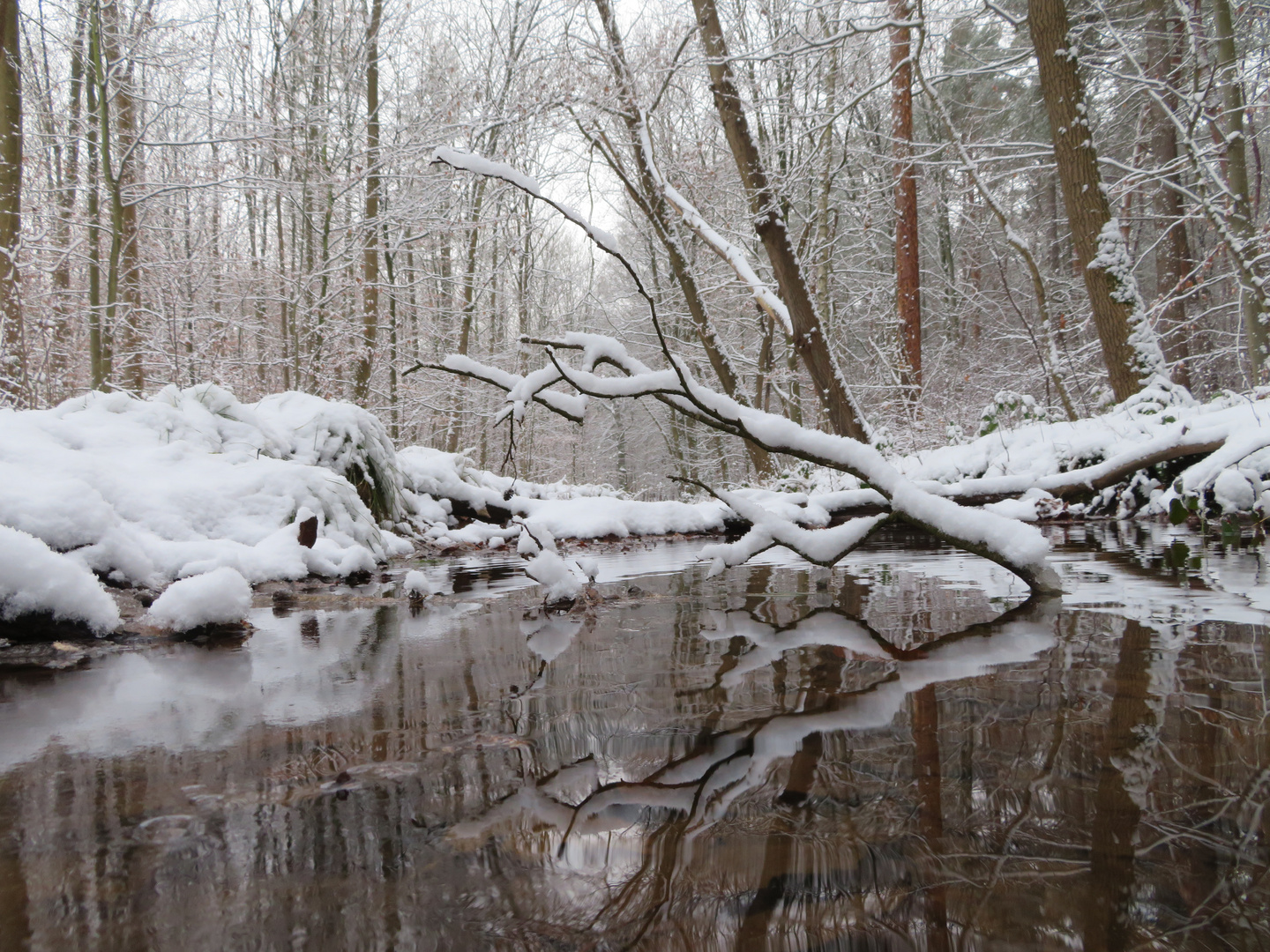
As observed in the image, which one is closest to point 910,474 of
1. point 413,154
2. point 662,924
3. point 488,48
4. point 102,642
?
point 102,642

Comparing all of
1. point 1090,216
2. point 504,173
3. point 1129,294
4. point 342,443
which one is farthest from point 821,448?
point 1090,216

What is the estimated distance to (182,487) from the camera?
4.05 m

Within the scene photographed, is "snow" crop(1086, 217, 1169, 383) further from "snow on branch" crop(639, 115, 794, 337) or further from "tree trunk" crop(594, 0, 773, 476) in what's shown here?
"tree trunk" crop(594, 0, 773, 476)

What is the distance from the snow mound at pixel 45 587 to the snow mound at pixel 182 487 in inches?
24.2

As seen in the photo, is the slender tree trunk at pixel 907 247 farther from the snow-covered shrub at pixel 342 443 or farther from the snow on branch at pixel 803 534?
the snow on branch at pixel 803 534

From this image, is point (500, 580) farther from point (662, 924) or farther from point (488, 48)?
point (488, 48)

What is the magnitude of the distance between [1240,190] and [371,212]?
37.8ft

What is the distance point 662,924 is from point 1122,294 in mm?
7061

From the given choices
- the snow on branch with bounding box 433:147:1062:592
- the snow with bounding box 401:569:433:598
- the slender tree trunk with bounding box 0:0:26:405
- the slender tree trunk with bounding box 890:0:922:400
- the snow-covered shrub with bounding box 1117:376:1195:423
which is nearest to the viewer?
the snow on branch with bounding box 433:147:1062:592

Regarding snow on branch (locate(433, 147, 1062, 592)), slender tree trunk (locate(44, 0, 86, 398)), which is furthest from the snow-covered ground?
slender tree trunk (locate(44, 0, 86, 398))

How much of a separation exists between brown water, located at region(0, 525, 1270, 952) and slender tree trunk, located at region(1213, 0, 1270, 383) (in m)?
5.93

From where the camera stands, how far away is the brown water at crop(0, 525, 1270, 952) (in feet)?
2.78

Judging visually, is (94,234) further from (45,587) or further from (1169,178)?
(1169,178)

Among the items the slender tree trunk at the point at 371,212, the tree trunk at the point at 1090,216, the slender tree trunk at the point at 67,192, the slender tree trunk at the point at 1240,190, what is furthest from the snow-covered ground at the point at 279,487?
the slender tree trunk at the point at 67,192
